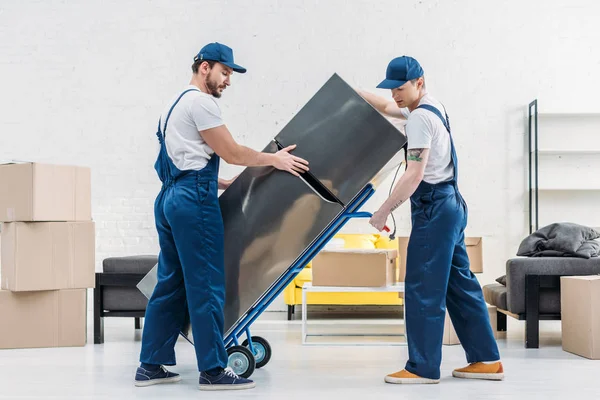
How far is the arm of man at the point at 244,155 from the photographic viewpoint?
3004 millimetres

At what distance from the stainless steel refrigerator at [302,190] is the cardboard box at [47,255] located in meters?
1.52

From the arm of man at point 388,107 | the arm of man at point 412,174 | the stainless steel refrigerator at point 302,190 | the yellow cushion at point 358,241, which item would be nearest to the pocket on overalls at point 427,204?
the arm of man at point 412,174

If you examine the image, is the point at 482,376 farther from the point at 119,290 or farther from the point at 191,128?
the point at 119,290

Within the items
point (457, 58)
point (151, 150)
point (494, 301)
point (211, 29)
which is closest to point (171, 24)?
point (211, 29)

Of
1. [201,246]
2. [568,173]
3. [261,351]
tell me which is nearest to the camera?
[201,246]

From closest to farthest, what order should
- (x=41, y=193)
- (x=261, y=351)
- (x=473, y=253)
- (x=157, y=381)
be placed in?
(x=157, y=381) < (x=261, y=351) < (x=41, y=193) < (x=473, y=253)

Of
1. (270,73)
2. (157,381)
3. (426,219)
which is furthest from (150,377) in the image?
(270,73)

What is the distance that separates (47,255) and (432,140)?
2.41 meters

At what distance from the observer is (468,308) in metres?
3.21

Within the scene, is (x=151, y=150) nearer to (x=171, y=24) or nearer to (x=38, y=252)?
(x=171, y=24)

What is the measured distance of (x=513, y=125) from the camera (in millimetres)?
6758

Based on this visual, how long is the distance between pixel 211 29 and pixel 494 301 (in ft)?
11.7

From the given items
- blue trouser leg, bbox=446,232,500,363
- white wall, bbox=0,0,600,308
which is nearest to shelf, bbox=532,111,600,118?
white wall, bbox=0,0,600,308

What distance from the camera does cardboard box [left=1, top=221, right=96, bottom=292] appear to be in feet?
14.3
